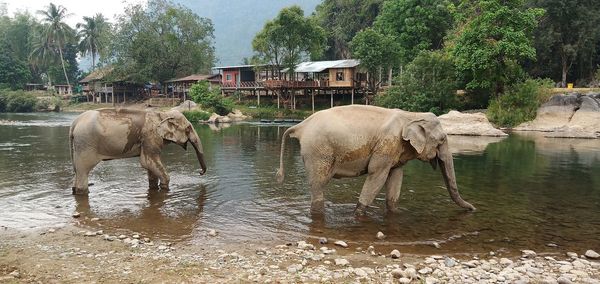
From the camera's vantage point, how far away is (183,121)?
45.0 feet

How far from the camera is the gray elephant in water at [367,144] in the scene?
34.4ft

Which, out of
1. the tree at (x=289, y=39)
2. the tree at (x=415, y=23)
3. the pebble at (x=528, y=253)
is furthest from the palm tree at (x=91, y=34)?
the pebble at (x=528, y=253)

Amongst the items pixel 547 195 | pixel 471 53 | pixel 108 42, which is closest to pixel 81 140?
pixel 547 195

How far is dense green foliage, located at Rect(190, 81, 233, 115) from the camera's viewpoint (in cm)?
5441

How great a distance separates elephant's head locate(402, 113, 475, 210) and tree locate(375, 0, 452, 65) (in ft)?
139

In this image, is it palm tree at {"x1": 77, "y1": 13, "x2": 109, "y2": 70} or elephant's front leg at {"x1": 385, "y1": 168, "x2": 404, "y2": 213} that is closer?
elephant's front leg at {"x1": 385, "y1": 168, "x2": 404, "y2": 213}

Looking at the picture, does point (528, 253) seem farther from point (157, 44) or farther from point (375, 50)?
point (157, 44)

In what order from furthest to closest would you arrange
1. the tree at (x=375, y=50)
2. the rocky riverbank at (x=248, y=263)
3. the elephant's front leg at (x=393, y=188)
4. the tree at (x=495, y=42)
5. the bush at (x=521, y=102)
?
1. the tree at (x=375, y=50)
2. the bush at (x=521, y=102)
3. the tree at (x=495, y=42)
4. the elephant's front leg at (x=393, y=188)
5. the rocky riverbank at (x=248, y=263)

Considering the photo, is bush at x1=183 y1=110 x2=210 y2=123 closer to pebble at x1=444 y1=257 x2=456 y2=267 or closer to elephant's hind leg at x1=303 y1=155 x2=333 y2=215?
elephant's hind leg at x1=303 y1=155 x2=333 y2=215

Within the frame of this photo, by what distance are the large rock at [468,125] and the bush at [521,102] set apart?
4.31m

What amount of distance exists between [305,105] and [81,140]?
47244 mm

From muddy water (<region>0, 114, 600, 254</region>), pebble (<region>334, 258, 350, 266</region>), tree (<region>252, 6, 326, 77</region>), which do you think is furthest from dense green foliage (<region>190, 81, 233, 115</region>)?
pebble (<region>334, 258, 350, 266</region>)

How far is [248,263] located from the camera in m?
7.66

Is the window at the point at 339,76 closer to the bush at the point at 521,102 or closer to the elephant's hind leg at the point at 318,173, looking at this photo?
the bush at the point at 521,102
